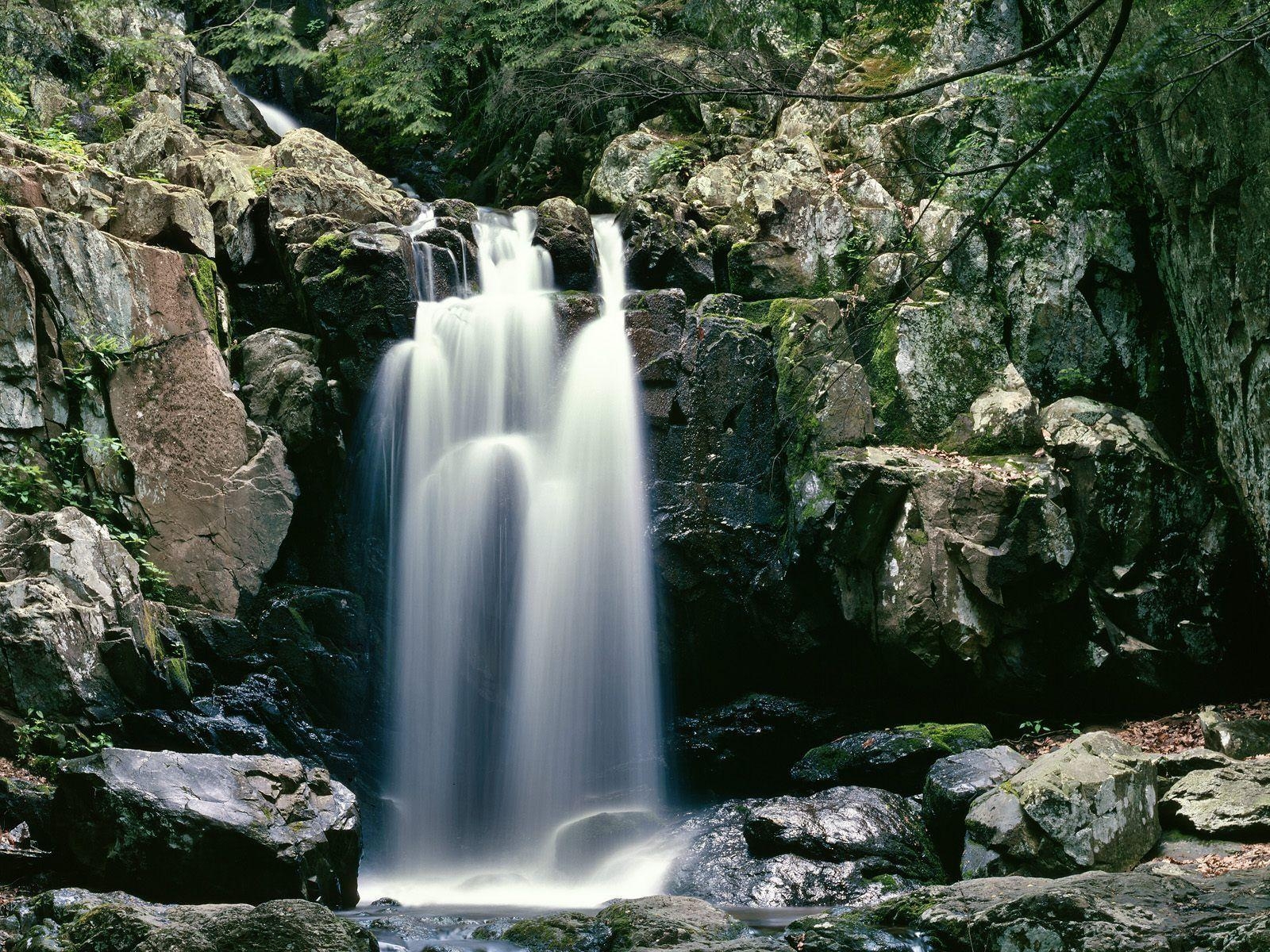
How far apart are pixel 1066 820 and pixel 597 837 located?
4.22 m

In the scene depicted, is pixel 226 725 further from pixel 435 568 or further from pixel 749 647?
pixel 749 647

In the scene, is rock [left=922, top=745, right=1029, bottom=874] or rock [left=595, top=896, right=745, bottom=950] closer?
rock [left=595, top=896, right=745, bottom=950]

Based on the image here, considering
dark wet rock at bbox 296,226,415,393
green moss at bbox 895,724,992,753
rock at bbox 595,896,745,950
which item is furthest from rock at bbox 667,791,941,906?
dark wet rock at bbox 296,226,415,393

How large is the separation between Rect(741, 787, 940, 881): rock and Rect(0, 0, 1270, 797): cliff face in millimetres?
2234

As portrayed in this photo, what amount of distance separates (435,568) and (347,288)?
3539mm

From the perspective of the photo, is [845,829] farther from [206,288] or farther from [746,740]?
[206,288]

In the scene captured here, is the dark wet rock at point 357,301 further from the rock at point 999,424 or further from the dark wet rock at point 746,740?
the rock at point 999,424

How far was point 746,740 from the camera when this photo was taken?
10352mm

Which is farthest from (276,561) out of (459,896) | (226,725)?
(459,896)

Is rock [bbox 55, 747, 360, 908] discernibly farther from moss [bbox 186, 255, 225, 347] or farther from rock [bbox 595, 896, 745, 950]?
moss [bbox 186, 255, 225, 347]

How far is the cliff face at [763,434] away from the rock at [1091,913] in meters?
4.28

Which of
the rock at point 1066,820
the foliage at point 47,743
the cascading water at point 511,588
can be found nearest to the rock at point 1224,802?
the rock at point 1066,820

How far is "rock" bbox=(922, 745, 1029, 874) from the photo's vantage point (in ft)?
23.6

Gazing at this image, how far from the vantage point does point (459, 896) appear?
8.04 metres
